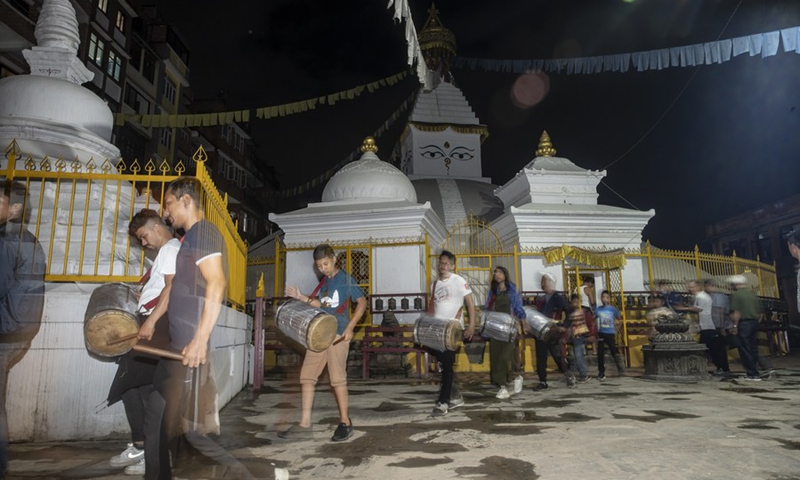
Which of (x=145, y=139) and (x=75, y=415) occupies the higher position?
(x=145, y=139)

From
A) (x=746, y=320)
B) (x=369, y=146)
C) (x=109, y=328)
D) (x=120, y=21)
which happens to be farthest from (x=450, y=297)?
(x=120, y=21)

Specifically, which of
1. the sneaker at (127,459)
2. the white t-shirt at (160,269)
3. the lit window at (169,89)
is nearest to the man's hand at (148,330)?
the white t-shirt at (160,269)

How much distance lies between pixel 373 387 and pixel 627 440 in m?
5.07

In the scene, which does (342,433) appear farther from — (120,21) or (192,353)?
(120,21)

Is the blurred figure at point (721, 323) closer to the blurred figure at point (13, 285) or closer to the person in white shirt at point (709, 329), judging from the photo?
the person in white shirt at point (709, 329)

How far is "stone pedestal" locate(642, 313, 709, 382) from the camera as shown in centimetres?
Answer: 891

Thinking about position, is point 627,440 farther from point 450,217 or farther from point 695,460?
point 450,217

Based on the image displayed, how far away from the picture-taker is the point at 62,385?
4.55 metres

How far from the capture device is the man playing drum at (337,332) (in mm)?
4570

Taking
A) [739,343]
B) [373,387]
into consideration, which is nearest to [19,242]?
[373,387]

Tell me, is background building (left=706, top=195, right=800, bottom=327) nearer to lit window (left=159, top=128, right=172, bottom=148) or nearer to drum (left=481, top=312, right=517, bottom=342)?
drum (left=481, top=312, right=517, bottom=342)

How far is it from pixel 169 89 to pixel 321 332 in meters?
31.9

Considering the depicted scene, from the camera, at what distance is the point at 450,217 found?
2523cm

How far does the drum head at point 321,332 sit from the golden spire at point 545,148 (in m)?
16.4
